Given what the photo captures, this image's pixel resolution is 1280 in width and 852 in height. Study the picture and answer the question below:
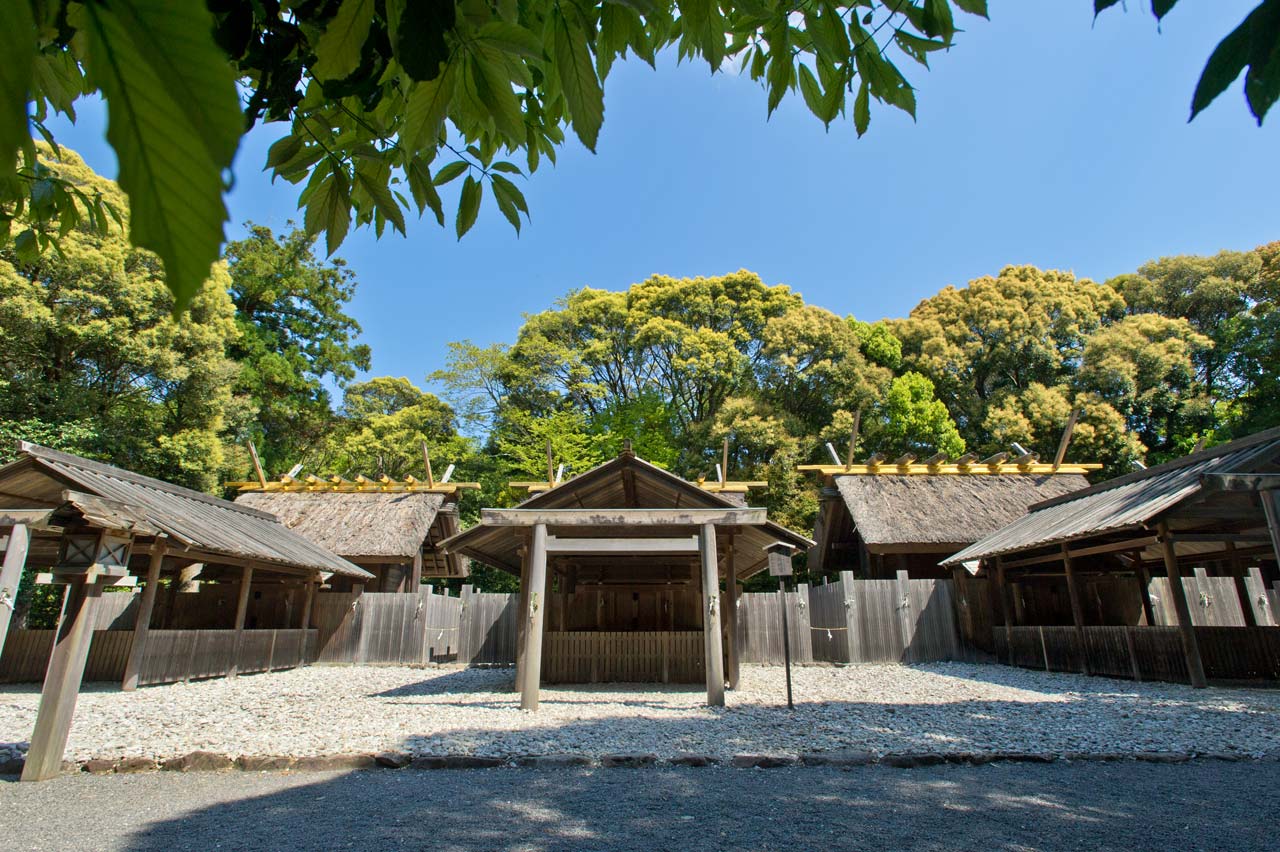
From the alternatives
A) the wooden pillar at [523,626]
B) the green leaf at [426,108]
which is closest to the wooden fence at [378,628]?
the wooden pillar at [523,626]

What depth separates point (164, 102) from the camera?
394 millimetres

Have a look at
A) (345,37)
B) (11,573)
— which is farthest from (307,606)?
(345,37)

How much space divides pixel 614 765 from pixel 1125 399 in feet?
85.6

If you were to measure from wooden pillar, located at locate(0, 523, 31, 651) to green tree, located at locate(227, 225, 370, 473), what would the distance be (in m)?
18.6

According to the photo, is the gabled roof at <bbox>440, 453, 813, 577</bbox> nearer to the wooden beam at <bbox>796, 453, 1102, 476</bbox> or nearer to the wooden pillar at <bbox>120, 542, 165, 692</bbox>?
the wooden pillar at <bbox>120, 542, 165, 692</bbox>

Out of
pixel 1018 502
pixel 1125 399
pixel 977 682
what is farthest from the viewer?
pixel 1125 399

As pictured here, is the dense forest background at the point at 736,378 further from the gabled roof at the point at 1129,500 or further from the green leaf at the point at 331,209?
the green leaf at the point at 331,209

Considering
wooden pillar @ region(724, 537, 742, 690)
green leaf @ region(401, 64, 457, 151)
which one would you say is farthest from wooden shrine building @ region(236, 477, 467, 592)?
green leaf @ region(401, 64, 457, 151)

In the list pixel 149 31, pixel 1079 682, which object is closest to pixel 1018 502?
pixel 1079 682

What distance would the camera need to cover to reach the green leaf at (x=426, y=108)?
1.24 m

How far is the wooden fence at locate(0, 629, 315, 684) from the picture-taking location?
36.8 ft

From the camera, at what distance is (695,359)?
28.2 metres

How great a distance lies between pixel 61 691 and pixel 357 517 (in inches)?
592

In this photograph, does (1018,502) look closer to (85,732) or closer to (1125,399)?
(1125,399)
